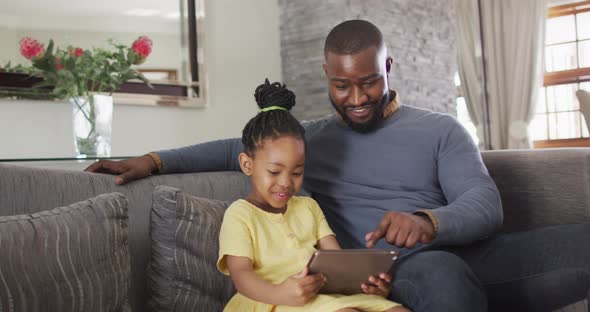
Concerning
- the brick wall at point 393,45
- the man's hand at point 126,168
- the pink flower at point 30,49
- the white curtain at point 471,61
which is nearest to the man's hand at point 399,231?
the man's hand at point 126,168

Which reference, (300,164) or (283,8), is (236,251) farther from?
(283,8)

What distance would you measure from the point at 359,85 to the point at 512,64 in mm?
4289

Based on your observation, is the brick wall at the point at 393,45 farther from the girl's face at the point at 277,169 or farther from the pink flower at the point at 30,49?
the girl's face at the point at 277,169

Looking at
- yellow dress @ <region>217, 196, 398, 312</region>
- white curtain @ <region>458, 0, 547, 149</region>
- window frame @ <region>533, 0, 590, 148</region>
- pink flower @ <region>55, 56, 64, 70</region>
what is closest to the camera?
yellow dress @ <region>217, 196, 398, 312</region>

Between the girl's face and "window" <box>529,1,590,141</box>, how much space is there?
182 inches

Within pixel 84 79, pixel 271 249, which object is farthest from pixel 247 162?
pixel 84 79

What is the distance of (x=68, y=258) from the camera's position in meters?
1.36

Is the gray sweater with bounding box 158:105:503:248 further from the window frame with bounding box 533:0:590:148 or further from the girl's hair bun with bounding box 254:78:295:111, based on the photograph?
the window frame with bounding box 533:0:590:148

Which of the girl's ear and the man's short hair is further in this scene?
the man's short hair

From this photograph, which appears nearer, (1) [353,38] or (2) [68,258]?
(2) [68,258]

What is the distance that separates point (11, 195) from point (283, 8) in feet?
9.07

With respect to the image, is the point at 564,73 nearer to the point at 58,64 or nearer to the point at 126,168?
the point at 58,64

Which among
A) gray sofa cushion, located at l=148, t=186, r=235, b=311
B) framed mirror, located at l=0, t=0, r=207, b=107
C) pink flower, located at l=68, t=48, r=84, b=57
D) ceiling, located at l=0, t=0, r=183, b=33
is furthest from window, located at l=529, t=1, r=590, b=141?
gray sofa cushion, located at l=148, t=186, r=235, b=311

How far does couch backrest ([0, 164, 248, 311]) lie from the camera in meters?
1.56
